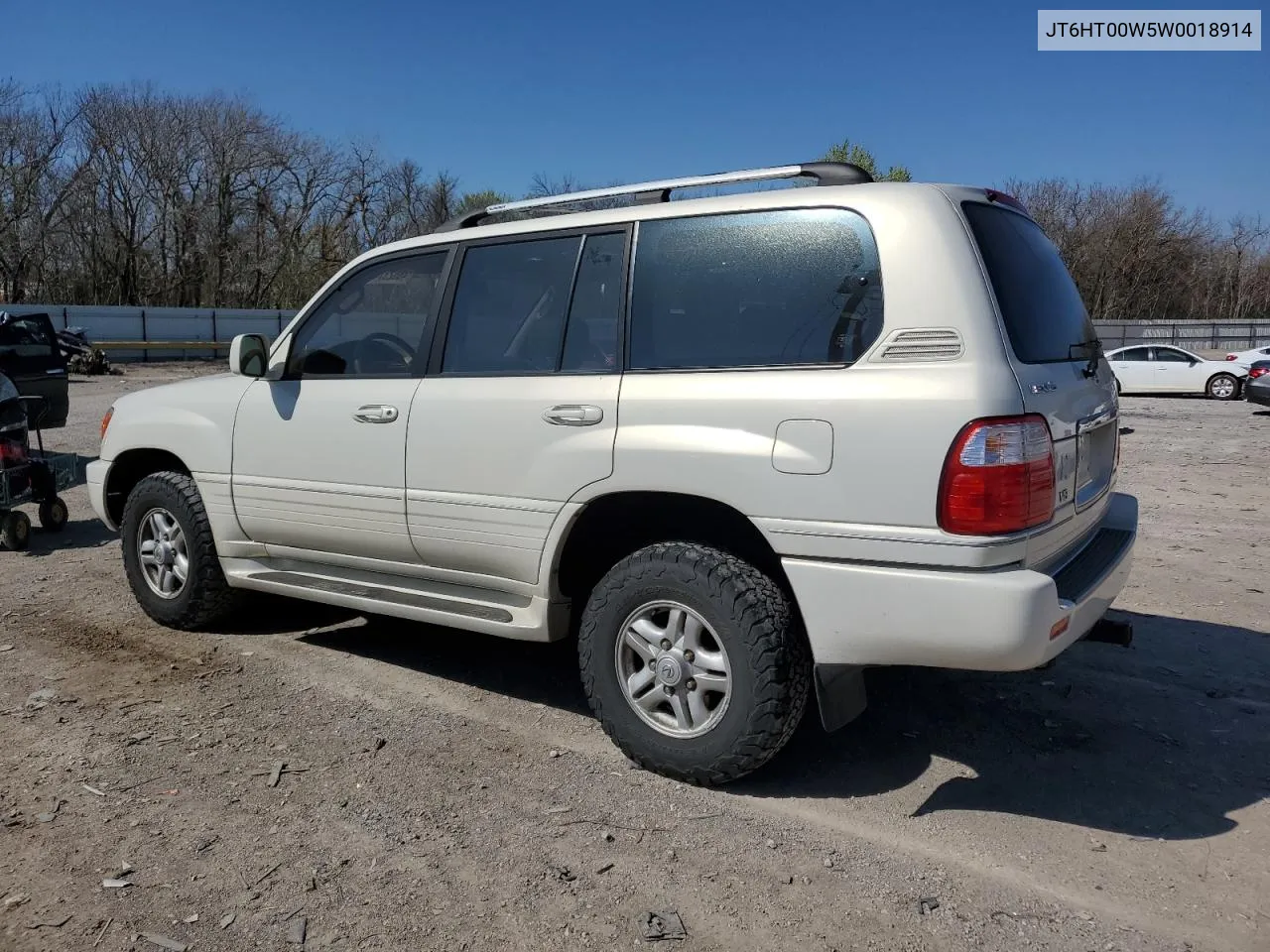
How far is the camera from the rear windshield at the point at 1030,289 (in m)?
3.27

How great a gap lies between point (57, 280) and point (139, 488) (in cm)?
4899

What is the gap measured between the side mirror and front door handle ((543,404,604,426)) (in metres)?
1.76

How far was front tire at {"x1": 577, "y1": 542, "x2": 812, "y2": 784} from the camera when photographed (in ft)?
10.9

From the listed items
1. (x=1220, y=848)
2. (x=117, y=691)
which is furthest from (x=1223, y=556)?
(x=117, y=691)

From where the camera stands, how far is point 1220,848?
3168 millimetres

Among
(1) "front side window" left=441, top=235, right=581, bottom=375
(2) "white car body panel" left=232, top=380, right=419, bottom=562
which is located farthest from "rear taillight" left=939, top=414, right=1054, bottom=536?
(2) "white car body panel" left=232, top=380, right=419, bottom=562

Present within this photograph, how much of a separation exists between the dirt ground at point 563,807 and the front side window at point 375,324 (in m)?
1.45

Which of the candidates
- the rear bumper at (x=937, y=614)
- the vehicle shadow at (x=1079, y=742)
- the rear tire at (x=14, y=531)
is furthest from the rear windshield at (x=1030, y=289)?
the rear tire at (x=14, y=531)

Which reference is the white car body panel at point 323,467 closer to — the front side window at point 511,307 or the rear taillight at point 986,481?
the front side window at point 511,307

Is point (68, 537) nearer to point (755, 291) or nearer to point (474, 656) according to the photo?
point (474, 656)

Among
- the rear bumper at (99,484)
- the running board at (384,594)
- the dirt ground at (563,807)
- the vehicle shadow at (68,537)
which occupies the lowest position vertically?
the dirt ground at (563,807)

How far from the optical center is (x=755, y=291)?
3.48 metres

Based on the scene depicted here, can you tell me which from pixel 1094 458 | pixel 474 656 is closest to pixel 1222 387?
pixel 1094 458

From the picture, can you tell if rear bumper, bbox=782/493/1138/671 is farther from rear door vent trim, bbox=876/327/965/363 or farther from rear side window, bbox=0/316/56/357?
rear side window, bbox=0/316/56/357
